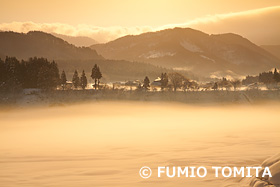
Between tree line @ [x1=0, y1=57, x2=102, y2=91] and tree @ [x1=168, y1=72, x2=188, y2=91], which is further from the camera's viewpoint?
tree @ [x1=168, y1=72, x2=188, y2=91]

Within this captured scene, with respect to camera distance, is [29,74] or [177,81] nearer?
[29,74]

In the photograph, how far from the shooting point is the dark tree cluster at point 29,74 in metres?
66.7

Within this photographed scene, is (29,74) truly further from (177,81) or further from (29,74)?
(177,81)

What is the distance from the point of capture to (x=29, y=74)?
7225cm

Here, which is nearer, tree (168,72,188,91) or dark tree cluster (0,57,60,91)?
dark tree cluster (0,57,60,91)

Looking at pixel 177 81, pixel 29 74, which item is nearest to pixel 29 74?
pixel 29 74

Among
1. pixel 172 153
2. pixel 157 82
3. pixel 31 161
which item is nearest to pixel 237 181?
pixel 172 153

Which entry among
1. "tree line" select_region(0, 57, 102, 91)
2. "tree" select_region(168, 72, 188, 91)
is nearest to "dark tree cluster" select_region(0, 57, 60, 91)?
"tree line" select_region(0, 57, 102, 91)

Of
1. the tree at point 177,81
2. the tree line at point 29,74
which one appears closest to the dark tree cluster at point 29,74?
the tree line at point 29,74

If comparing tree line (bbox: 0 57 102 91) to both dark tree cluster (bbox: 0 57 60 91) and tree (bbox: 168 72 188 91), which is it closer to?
dark tree cluster (bbox: 0 57 60 91)

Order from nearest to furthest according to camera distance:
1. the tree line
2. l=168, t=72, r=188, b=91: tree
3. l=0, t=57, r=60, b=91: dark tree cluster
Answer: the tree line < l=0, t=57, r=60, b=91: dark tree cluster < l=168, t=72, r=188, b=91: tree

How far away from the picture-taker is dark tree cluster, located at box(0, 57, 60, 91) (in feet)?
219

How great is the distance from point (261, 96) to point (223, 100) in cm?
813

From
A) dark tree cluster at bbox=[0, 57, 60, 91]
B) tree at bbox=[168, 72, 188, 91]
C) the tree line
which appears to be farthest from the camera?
tree at bbox=[168, 72, 188, 91]
